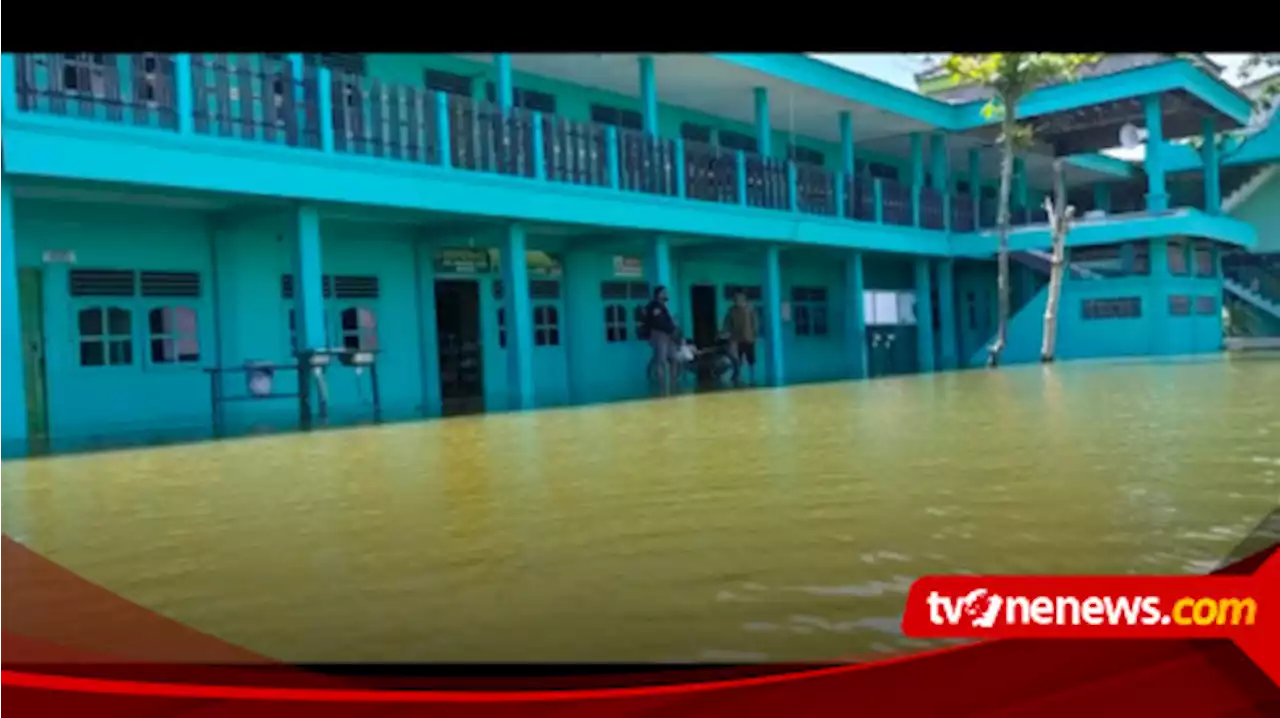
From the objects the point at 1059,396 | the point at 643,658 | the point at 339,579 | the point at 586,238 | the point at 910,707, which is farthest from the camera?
the point at 586,238

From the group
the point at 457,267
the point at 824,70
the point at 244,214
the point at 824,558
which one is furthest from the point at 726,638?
the point at 824,70

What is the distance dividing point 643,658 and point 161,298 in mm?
10856

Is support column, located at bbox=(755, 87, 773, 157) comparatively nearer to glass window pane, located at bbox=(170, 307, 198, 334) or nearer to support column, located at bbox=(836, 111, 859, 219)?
support column, located at bbox=(836, 111, 859, 219)

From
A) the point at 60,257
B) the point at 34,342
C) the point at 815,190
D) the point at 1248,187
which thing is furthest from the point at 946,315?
the point at 34,342

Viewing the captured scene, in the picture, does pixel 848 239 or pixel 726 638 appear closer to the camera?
pixel 726 638

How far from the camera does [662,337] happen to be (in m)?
14.8

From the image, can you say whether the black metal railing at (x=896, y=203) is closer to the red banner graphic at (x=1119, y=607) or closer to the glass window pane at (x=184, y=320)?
the glass window pane at (x=184, y=320)

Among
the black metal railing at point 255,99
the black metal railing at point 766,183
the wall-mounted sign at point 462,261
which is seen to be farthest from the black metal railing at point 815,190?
the black metal railing at point 255,99

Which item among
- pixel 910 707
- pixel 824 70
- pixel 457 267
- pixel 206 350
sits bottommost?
pixel 910 707

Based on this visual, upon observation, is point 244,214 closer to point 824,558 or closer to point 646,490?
point 646,490

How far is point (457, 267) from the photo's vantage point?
1512 centimetres

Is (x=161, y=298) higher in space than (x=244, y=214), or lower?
lower

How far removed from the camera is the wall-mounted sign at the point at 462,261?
1490 cm

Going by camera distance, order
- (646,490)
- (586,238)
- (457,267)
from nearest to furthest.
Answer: (646,490)
(457,267)
(586,238)
